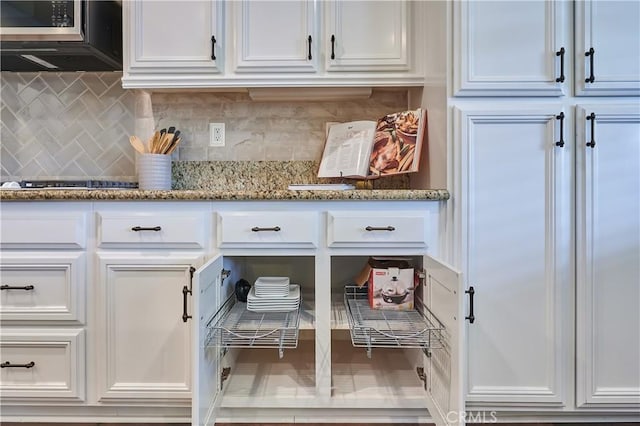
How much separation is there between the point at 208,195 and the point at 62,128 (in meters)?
1.19

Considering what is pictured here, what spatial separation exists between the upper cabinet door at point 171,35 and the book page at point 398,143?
0.82 meters

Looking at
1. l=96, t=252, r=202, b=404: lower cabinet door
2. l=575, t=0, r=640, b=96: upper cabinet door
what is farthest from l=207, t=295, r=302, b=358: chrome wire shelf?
l=575, t=0, r=640, b=96: upper cabinet door

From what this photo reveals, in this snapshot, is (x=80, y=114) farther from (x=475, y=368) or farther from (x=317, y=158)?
(x=475, y=368)

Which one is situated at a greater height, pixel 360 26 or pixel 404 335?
pixel 360 26

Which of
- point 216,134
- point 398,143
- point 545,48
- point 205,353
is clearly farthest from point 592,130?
point 216,134

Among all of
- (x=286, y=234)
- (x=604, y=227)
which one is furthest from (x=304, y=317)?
(x=604, y=227)

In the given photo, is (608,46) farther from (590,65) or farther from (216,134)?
(216,134)

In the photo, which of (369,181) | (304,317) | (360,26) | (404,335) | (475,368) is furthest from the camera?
(369,181)

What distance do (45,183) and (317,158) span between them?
49.7 inches

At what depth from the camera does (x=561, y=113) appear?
48.8 inches

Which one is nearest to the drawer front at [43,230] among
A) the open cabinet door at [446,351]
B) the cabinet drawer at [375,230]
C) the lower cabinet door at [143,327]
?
the lower cabinet door at [143,327]

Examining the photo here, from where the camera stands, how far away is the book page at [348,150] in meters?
1.62

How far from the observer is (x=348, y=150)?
167cm

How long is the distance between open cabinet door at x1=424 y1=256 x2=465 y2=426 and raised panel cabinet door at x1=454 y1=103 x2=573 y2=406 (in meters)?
0.16
